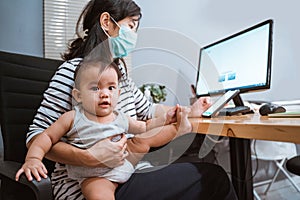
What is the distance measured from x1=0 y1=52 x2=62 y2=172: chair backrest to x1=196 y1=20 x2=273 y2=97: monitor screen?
80cm

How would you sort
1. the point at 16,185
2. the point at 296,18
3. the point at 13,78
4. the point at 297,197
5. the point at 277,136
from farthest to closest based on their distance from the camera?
the point at 296,18 < the point at 297,197 < the point at 13,78 < the point at 16,185 < the point at 277,136

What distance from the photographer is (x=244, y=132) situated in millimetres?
725

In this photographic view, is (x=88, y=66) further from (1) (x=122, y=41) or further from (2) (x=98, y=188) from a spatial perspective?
(2) (x=98, y=188)

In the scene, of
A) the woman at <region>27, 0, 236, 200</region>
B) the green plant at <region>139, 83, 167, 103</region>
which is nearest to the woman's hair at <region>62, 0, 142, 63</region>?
the woman at <region>27, 0, 236, 200</region>

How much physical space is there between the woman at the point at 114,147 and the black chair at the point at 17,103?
0.13 meters

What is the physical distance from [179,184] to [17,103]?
0.62 metres

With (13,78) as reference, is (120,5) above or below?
above

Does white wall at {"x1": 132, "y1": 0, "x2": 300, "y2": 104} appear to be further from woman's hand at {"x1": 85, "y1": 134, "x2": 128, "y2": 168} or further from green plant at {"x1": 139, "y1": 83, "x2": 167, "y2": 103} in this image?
woman's hand at {"x1": 85, "y1": 134, "x2": 128, "y2": 168}

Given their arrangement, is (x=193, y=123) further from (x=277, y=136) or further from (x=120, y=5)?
(x=120, y=5)

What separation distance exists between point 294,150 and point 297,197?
330 millimetres

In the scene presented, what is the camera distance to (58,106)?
93 cm

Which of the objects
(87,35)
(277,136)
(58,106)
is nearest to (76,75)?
(58,106)

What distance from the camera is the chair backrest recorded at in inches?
38.1

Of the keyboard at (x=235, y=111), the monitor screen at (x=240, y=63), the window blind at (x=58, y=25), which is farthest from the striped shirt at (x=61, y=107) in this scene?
the window blind at (x=58, y=25)
